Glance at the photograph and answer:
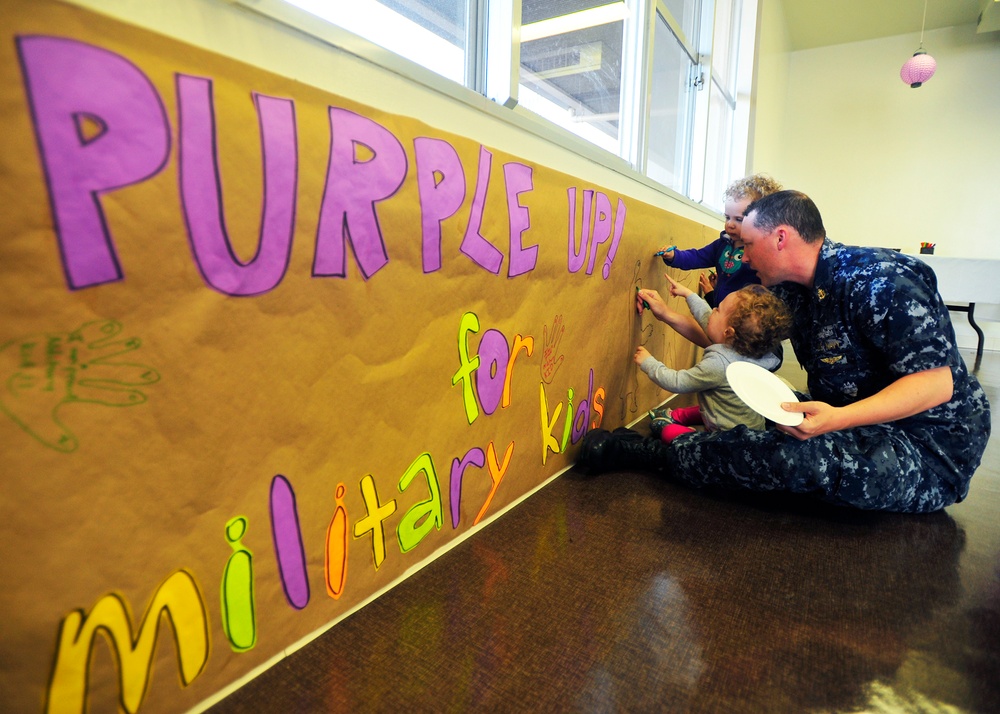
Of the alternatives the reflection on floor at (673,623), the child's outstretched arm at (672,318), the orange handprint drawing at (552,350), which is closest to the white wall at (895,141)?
the child's outstretched arm at (672,318)

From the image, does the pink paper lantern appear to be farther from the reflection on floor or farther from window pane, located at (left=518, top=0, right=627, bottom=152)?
the reflection on floor

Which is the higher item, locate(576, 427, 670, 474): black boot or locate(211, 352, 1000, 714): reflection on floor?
locate(576, 427, 670, 474): black boot

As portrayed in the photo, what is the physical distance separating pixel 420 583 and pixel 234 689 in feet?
1.14

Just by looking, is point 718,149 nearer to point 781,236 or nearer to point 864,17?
point 864,17

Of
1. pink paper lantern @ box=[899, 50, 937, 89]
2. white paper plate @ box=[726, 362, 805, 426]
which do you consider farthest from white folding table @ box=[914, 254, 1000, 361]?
white paper plate @ box=[726, 362, 805, 426]

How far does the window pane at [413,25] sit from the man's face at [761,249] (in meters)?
0.89

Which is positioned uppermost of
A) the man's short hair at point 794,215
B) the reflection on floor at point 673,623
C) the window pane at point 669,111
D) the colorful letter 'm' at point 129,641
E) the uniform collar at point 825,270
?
the window pane at point 669,111

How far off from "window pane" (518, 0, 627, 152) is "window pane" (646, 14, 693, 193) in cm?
45

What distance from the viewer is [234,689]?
754mm

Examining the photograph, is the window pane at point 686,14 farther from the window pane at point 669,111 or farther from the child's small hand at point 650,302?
the child's small hand at point 650,302

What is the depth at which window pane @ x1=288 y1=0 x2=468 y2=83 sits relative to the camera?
90cm

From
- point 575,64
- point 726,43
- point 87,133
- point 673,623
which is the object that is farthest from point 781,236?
point 726,43

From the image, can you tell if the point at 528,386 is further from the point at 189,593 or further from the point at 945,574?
the point at 945,574

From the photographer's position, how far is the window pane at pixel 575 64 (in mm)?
1500
